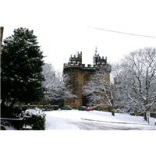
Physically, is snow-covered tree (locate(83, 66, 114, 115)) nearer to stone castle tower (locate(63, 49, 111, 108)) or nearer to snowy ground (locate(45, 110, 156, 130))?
stone castle tower (locate(63, 49, 111, 108))

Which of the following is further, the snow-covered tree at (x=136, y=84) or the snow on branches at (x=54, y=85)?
the snow-covered tree at (x=136, y=84)

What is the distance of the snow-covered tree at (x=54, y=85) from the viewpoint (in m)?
3.75

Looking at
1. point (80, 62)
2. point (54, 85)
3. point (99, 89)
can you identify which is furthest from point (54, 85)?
point (99, 89)

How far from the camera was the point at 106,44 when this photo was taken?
4.27 meters

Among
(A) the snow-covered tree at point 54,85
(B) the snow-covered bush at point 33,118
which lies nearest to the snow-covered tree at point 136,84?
(A) the snow-covered tree at point 54,85

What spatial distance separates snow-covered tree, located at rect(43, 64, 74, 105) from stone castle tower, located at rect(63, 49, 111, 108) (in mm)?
96

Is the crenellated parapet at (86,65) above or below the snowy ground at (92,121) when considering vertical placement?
above

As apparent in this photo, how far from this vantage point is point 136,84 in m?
4.20

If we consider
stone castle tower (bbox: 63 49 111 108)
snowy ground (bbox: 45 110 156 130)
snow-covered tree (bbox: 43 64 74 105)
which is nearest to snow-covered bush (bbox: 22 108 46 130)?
snowy ground (bbox: 45 110 156 130)

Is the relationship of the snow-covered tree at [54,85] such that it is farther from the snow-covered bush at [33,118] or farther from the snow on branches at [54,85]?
the snow-covered bush at [33,118]

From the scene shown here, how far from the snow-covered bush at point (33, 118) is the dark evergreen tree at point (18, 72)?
6.5 inches

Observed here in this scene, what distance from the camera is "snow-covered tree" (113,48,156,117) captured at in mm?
4121

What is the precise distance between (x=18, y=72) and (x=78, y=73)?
91 centimetres

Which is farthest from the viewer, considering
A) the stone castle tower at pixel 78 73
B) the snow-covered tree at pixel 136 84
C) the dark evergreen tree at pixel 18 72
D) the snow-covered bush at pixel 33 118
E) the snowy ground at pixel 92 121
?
the snow-covered tree at pixel 136 84
